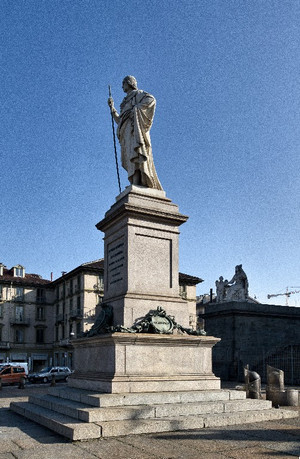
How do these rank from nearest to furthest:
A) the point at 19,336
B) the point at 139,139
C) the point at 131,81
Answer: the point at 139,139
the point at 131,81
the point at 19,336

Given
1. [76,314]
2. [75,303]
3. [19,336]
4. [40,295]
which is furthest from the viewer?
[40,295]

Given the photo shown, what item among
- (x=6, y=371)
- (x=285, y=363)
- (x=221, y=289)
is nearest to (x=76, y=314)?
(x=6, y=371)

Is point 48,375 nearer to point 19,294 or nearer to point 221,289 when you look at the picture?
point 221,289

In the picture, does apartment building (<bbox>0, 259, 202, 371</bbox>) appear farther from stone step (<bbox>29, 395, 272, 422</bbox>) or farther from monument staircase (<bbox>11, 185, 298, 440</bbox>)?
stone step (<bbox>29, 395, 272, 422</bbox>)

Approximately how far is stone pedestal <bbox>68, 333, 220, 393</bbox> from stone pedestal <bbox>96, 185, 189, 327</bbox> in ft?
2.40

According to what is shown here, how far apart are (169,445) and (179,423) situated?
1.17 meters

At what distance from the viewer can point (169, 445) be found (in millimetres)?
6609

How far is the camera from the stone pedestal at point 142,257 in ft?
33.9

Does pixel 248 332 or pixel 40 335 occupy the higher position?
pixel 248 332

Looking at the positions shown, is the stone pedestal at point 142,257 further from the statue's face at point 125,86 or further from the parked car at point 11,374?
the parked car at point 11,374

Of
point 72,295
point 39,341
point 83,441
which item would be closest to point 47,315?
point 39,341

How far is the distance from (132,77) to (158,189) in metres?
3.33

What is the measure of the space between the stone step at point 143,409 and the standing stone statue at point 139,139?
5597 millimetres

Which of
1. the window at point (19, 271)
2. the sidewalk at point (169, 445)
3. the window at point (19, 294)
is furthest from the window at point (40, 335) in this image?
the sidewalk at point (169, 445)
